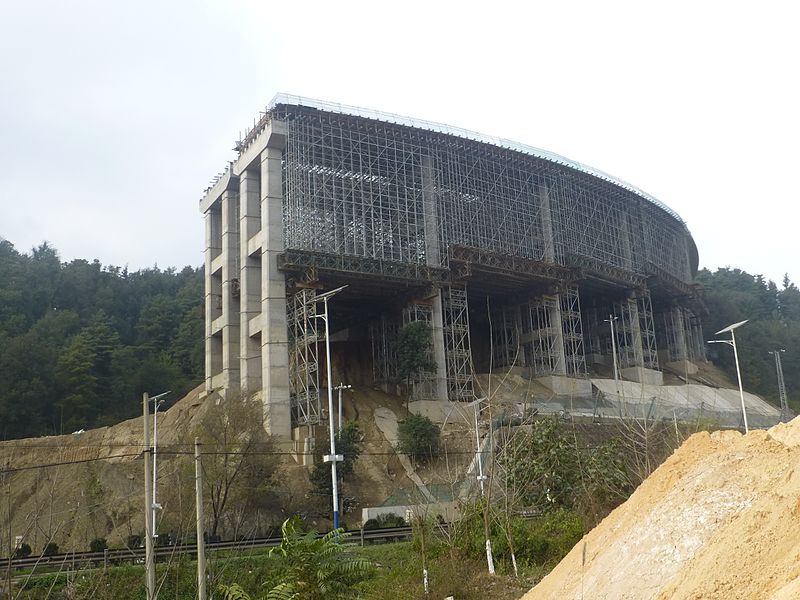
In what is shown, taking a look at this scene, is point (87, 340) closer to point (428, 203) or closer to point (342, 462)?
point (428, 203)

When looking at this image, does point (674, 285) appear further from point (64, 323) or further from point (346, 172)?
point (64, 323)

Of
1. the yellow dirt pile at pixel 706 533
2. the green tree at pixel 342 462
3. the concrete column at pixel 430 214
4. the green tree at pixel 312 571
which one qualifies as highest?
the concrete column at pixel 430 214

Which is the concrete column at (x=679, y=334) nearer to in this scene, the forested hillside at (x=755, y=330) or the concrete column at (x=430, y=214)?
the forested hillside at (x=755, y=330)

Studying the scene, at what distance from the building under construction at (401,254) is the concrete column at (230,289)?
11cm

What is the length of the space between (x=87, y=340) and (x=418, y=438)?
121 ft

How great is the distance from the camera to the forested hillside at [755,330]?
272 feet

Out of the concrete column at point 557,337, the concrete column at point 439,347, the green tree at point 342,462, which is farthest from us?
the concrete column at point 557,337

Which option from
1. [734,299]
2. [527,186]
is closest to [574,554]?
[527,186]

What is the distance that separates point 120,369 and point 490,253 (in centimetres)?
3466

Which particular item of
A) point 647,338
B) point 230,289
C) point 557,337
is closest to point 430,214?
point 557,337

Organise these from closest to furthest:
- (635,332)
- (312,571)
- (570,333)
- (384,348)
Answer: (312,571)
(384,348)
(570,333)
(635,332)

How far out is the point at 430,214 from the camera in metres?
54.4

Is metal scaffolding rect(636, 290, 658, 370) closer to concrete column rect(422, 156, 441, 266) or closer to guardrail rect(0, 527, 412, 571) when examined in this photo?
concrete column rect(422, 156, 441, 266)

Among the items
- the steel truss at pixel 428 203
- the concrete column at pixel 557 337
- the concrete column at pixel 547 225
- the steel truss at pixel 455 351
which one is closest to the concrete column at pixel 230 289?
the steel truss at pixel 428 203
